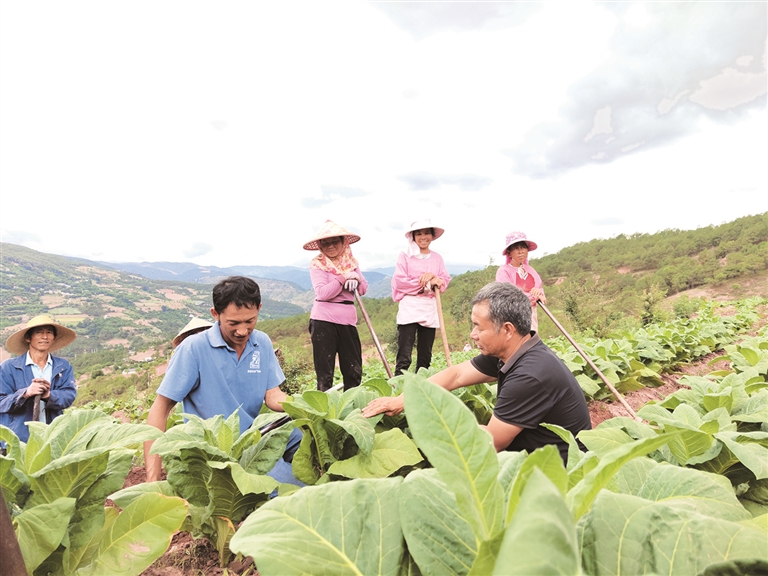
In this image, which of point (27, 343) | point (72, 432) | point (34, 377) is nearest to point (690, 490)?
point (72, 432)

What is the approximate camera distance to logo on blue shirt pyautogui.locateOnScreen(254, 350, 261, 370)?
8.97 feet

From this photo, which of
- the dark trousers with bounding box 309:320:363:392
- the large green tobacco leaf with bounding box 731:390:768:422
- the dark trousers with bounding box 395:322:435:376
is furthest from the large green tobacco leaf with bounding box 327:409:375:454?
the dark trousers with bounding box 395:322:435:376

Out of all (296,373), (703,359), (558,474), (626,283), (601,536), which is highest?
(626,283)

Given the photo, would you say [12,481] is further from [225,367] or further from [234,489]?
[225,367]

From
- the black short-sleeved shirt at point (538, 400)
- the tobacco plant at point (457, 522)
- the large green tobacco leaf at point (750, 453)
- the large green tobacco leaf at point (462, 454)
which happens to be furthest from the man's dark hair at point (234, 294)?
the large green tobacco leaf at point (750, 453)

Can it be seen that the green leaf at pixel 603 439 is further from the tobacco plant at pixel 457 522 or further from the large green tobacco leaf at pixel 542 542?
the large green tobacco leaf at pixel 542 542

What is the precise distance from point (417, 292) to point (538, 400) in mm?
2894

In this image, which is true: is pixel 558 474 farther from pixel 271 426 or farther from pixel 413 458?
A: pixel 271 426

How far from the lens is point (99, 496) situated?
126 cm

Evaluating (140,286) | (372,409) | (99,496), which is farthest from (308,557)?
(140,286)

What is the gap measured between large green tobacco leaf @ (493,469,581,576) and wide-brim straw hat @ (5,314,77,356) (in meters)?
5.13

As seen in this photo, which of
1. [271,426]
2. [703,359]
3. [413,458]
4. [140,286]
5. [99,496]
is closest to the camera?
[99,496]

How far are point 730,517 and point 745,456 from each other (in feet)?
1.95

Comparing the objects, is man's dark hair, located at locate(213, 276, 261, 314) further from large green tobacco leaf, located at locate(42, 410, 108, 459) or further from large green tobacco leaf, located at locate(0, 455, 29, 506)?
large green tobacco leaf, located at locate(0, 455, 29, 506)
